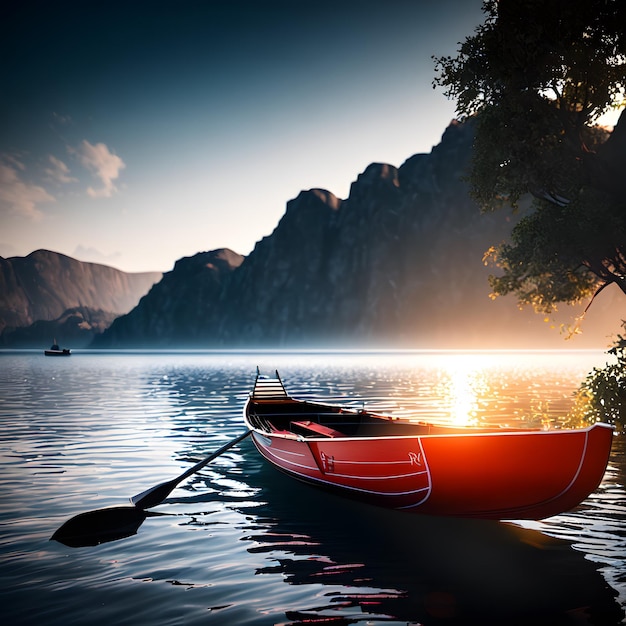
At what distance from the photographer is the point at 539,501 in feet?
30.7

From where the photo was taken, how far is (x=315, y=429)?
53.0 ft

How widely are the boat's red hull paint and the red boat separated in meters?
0.02

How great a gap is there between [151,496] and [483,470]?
707 cm

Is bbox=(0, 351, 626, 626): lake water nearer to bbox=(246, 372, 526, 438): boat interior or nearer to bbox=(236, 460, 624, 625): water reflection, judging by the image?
bbox=(236, 460, 624, 625): water reflection

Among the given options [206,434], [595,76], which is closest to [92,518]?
[206,434]

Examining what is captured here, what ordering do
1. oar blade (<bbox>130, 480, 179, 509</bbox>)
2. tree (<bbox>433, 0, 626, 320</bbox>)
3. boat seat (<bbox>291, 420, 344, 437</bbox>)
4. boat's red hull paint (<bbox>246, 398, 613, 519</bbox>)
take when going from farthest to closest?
tree (<bbox>433, 0, 626, 320</bbox>) < boat seat (<bbox>291, 420, 344, 437</bbox>) < oar blade (<bbox>130, 480, 179, 509</bbox>) < boat's red hull paint (<bbox>246, 398, 613, 519</bbox>)

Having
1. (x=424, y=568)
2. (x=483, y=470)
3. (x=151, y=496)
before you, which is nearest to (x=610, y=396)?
(x=483, y=470)

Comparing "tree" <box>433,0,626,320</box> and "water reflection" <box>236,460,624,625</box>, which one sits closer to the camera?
"water reflection" <box>236,460,624,625</box>

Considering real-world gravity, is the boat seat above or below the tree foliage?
below

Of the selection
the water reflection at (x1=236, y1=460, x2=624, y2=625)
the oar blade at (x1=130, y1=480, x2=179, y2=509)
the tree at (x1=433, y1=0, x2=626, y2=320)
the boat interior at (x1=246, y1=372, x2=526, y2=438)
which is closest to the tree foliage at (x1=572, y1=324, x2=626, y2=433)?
the tree at (x1=433, y1=0, x2=626, y2=320)

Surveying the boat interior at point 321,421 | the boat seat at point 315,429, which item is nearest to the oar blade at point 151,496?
the boat interior at point 321,421

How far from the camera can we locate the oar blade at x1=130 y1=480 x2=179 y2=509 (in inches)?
456

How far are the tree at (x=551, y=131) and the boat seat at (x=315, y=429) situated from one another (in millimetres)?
12074

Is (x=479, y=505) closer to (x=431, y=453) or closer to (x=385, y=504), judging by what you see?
(x=431, y=453)
